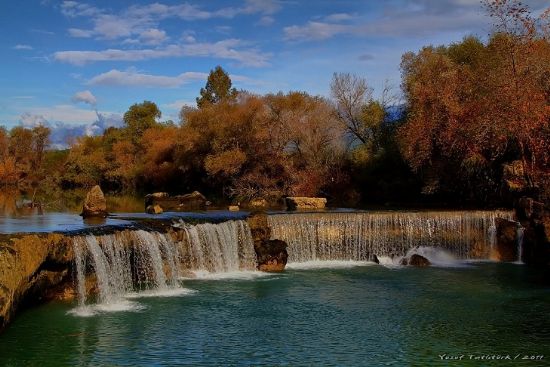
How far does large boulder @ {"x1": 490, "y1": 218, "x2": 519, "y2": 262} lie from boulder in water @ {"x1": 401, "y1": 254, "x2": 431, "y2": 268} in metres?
2.95

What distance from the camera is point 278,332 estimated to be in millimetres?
11180

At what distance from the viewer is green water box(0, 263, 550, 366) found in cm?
973

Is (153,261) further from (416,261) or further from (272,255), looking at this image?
(416,261)

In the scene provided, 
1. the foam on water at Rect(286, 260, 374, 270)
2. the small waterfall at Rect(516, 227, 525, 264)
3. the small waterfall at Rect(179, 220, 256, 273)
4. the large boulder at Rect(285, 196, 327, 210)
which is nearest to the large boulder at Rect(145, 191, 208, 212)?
the large boulder at Rect(285, 196, 327, 210)

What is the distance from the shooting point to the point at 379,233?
67.9 feet

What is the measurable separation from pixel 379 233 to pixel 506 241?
14.9ft

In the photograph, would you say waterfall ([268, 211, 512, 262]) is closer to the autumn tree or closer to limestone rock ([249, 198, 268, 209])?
the autumn tree

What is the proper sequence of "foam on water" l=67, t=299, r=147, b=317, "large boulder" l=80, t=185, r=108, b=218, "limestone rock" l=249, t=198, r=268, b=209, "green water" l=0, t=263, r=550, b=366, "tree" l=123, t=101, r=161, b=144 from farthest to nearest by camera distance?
"tree" l=123, t=101, r=161, b=144 < "limestone rock" l=249, t=198, r=268, b=209 < "large boulder" l=80, t=185, r=108, b=218 < "foam on water" l=67, t=299, r=147, b=317 < "green water" l=0, t=263, r=550, b=366

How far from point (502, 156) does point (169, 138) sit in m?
36.9

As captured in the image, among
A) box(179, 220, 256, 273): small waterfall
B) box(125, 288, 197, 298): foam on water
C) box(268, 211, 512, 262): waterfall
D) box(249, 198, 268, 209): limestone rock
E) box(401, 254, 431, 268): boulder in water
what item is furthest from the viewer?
box(249, 198, 268, 209): limestone rock

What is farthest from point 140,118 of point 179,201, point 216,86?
point 179,201

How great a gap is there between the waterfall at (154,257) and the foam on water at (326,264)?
1607 mm

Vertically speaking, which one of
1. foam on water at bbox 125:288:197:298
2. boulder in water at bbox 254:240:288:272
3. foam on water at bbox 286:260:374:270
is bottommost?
foam on water at bbox 286:260:374:270

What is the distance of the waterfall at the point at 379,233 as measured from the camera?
20.4 meters
